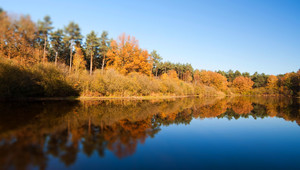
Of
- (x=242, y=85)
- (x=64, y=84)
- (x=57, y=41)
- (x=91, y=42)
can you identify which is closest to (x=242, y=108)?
(x=64, y=84)

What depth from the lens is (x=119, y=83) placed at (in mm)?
31062

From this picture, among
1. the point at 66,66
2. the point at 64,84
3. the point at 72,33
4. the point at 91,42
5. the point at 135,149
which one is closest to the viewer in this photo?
the point at 135,149

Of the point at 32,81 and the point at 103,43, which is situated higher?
the point at 103,43

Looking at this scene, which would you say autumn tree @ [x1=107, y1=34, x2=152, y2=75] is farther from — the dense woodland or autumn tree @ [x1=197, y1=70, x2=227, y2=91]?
autumn tree @ [x1=197, y1=70, x2=227, y2=91]

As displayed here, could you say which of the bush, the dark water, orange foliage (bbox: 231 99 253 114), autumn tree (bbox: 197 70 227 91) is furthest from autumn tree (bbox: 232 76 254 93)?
the dark water

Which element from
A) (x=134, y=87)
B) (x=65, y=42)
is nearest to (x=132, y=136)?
(x=134, y=87)

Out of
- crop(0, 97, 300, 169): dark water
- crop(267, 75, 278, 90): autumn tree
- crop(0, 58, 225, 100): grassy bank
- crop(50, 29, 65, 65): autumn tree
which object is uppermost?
crop(50, 29, 65, 65): autumn tree

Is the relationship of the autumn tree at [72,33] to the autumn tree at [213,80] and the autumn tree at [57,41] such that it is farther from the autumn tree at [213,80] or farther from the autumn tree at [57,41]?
the autumn tree at [213,80]

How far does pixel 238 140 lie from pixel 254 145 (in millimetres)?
864

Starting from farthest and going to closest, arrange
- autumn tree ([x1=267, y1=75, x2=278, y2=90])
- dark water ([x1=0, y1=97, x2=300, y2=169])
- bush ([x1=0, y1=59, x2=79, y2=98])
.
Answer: autumn tree ([x1=267, y1=75, x2=278, y2=90])
bush ([x1=0, y1=59, x2=79, y2=98])
dark water ([x1=0, y1=97, x2=300, y2=169])

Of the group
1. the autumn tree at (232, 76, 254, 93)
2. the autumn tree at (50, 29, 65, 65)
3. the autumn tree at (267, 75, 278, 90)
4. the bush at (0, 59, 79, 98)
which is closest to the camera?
the bush at (0, 59, 79, 98)

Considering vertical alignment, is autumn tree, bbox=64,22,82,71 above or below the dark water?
above

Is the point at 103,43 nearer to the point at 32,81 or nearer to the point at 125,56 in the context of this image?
the point at 125,56

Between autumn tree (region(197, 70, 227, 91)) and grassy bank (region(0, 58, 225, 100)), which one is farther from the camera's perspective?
autumn tree (region(197, 70, 227, 91))
